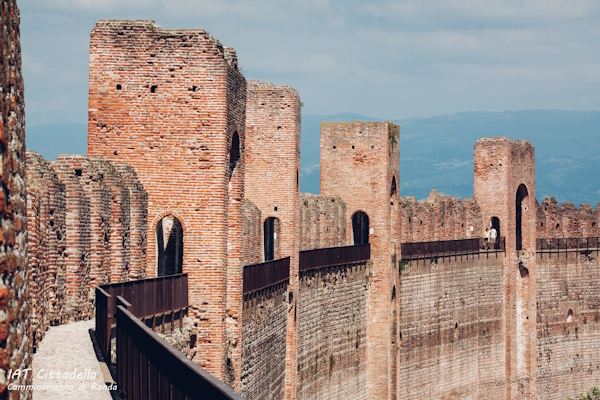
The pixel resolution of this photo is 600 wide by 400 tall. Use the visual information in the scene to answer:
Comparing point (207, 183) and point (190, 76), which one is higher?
point (190, 76)

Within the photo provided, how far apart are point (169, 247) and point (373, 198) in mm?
14170

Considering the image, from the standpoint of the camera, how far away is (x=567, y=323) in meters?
44.4

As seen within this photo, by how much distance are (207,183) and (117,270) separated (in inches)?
92.6

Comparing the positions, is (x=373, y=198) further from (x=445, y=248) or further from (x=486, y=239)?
(x=486, y=239)

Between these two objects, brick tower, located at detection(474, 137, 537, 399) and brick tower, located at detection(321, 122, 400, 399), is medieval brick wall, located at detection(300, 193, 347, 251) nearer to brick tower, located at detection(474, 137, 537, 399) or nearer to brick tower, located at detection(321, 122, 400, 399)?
brick tower, located at detection(321, 122, 400, 399)

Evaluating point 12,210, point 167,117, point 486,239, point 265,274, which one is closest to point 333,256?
point 265,274

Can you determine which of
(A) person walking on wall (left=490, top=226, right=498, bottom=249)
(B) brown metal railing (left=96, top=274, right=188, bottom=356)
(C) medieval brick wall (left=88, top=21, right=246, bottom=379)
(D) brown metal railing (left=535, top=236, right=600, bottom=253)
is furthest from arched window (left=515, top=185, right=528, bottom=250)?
(B) brown metal railing (left=96, top=274, right=188, bottom=356)

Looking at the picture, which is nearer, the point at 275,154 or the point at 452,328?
the point at 275,154

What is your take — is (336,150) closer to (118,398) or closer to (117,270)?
(117,270)

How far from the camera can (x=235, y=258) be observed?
63.2 ft

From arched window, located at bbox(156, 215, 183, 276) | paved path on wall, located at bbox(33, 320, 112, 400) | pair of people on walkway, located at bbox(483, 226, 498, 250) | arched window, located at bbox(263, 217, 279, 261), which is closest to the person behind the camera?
paved path on wall, located at bbox(33, 320, 112, 400)

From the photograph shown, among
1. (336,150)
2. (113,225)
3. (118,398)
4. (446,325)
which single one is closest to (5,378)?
(118,398)

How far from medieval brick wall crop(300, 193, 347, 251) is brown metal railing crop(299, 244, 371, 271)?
683 millimetres

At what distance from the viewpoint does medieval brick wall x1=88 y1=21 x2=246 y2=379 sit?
17484mm
